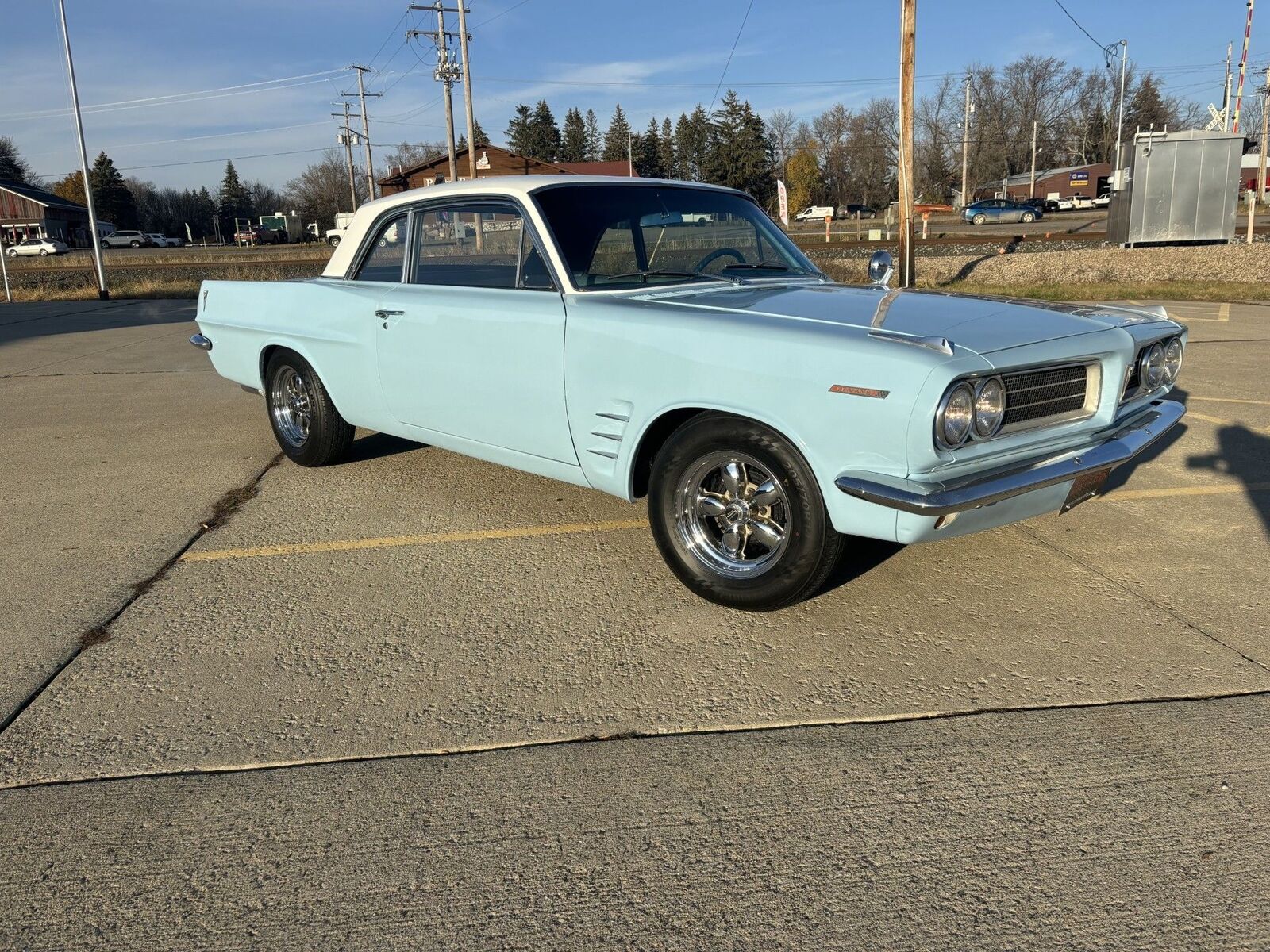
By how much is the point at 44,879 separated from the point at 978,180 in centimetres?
11178

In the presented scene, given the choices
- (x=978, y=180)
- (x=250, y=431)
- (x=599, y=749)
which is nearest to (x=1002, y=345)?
(x=599, y=749)

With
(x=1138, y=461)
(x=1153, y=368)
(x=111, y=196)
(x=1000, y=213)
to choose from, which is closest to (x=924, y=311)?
(x=1153, y=368)

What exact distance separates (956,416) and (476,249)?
253 centimetres

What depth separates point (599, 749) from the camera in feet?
8.96

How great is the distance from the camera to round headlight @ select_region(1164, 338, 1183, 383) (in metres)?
4.12

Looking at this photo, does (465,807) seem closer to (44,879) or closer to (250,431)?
(44,879)

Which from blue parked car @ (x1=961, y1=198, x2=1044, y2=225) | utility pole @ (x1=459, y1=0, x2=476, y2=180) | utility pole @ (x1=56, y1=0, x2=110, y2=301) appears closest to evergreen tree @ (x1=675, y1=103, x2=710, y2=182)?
blue parked car @ (x1=961, y1=198, x2=1044, y2=225)

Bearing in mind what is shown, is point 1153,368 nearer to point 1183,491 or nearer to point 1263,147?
point 1183,491

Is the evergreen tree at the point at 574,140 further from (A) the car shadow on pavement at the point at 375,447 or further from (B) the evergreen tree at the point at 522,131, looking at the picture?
(A) the car shadow on pavement at the point at 375,447

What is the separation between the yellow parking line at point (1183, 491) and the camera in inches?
A: 197

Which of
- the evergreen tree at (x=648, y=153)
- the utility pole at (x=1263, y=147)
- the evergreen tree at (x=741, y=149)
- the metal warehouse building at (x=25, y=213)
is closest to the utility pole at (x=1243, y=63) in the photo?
the utility pole at (x=1263, y=147)

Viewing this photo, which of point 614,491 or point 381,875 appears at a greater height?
point 614,491

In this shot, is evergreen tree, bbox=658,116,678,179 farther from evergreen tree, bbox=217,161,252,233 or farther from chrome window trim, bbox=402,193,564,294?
chrome window trim, bbox=402,193,564,294

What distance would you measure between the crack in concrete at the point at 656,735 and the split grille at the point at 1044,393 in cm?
96
